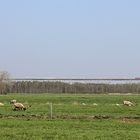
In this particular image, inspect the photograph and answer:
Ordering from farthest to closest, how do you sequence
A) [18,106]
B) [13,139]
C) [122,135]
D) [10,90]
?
[10,90]
[18,106]
[122,135]
[13,139]

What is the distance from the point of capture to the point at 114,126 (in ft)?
81.7

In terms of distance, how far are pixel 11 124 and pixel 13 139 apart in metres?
6.88

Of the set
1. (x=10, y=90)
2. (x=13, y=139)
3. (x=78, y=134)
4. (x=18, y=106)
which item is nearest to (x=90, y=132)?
(x=78, y=134)

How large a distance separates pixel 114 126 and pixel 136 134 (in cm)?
417

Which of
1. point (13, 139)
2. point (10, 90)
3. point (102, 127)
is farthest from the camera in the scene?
point (10, 90)

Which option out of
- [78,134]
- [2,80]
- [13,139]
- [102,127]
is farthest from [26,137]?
[2,80]

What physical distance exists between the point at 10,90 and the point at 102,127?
6536 inches

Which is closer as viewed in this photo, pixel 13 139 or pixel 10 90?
pixel 13 139

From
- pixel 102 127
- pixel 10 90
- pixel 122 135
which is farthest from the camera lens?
pixel 10 90

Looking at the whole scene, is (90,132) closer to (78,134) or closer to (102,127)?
(78,134)

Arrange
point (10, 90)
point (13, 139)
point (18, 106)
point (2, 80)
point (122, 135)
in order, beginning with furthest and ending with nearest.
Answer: point (10, 90) < point (2, 80) < point (18, 106) < point (122, 135) < point (13, 139)

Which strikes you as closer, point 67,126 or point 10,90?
point 67,126

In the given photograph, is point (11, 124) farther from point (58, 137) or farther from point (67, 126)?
point (58, 137)

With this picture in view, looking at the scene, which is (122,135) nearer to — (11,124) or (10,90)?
(11,124)
